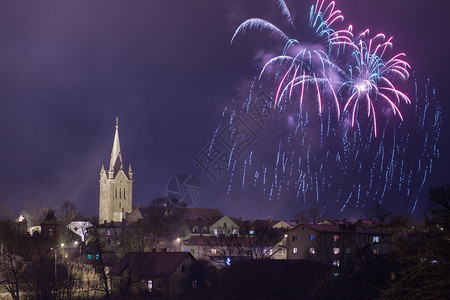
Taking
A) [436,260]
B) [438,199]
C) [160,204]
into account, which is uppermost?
[160,204]

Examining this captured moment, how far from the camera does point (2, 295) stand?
171 ft

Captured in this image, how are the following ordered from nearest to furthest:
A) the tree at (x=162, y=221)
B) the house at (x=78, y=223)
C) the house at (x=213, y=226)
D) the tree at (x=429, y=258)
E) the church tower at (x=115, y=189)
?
the tree at (x=429, y=258)
the tree at (x=162, y=221)
the house at (x=213, y=226)
the house at (x=78, y=223)
the church tower at (x=115, y=189)

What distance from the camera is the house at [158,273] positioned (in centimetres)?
5269

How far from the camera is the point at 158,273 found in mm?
55719

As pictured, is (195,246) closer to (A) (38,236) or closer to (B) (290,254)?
(B) (290,254)

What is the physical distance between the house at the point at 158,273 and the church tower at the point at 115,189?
104 meters

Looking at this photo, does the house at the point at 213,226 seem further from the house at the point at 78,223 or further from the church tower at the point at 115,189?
the church tower at the point at 115,189

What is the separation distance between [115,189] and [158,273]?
112138 mm

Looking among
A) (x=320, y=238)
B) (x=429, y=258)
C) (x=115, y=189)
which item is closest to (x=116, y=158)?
(x=115, y=189)

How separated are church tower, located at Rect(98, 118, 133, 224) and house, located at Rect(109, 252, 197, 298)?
342ft

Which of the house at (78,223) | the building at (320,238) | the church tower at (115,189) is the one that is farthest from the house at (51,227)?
the church tower at (115,189)

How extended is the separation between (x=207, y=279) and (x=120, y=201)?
115 meters

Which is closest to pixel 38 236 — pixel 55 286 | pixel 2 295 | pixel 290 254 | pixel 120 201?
pixel 2 295

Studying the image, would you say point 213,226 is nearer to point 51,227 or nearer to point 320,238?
point 51,227
